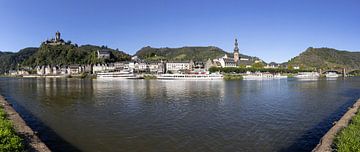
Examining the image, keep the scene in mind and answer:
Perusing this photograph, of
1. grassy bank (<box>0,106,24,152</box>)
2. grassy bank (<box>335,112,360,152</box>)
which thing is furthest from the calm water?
grassy bank (<box>0,106,24,152</box>)

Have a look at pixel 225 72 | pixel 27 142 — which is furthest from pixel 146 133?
pixel 225 72

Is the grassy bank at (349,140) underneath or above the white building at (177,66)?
underneath

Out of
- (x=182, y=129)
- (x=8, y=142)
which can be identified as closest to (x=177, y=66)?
(x=182, y=129)

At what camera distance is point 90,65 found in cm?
19475

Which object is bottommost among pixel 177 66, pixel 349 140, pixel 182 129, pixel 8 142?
pixel 182 129

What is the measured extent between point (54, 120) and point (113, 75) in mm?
113791

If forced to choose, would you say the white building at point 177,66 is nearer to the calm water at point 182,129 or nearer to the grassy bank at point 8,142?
the calm water at point 182,129

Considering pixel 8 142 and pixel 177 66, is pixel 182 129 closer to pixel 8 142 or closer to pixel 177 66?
pixel 8 142

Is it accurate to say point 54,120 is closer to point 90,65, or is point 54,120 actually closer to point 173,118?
point 173,118

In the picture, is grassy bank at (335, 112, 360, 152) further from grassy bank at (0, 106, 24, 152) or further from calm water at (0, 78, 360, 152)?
grassy bank at (0, 106, 24, 152)

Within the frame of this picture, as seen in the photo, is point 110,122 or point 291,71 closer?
point 110,122

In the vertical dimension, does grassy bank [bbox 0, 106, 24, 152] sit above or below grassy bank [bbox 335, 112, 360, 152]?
above

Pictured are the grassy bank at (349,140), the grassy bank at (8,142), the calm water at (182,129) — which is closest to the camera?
the grassy bank at (8,142)

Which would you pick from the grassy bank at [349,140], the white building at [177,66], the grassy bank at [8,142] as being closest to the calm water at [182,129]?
the grassy bank at [349,140]
